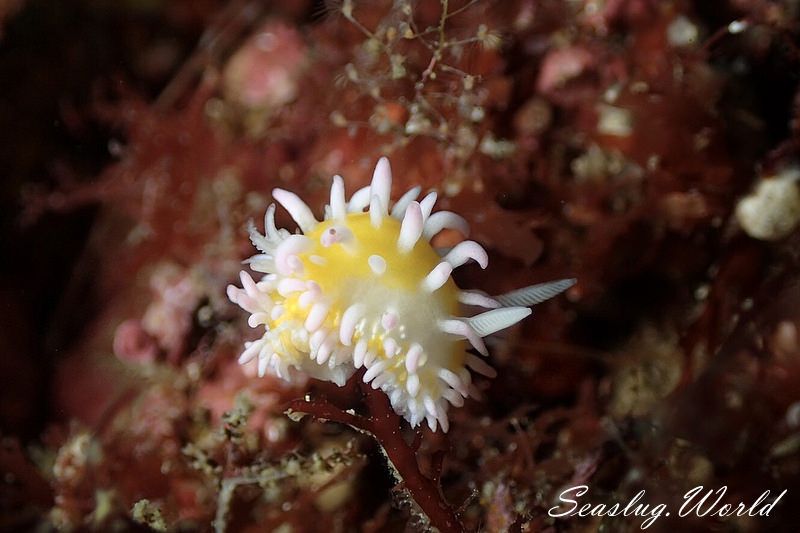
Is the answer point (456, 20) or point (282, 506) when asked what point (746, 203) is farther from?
point (282, 506)

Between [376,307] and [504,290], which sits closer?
[376,307]

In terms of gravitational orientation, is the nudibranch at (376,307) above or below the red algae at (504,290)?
above

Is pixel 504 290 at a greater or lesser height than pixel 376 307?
lesser

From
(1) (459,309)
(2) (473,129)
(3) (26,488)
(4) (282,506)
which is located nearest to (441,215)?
(1) (459,309)

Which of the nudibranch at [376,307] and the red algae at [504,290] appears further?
the red algae at [504,290]
